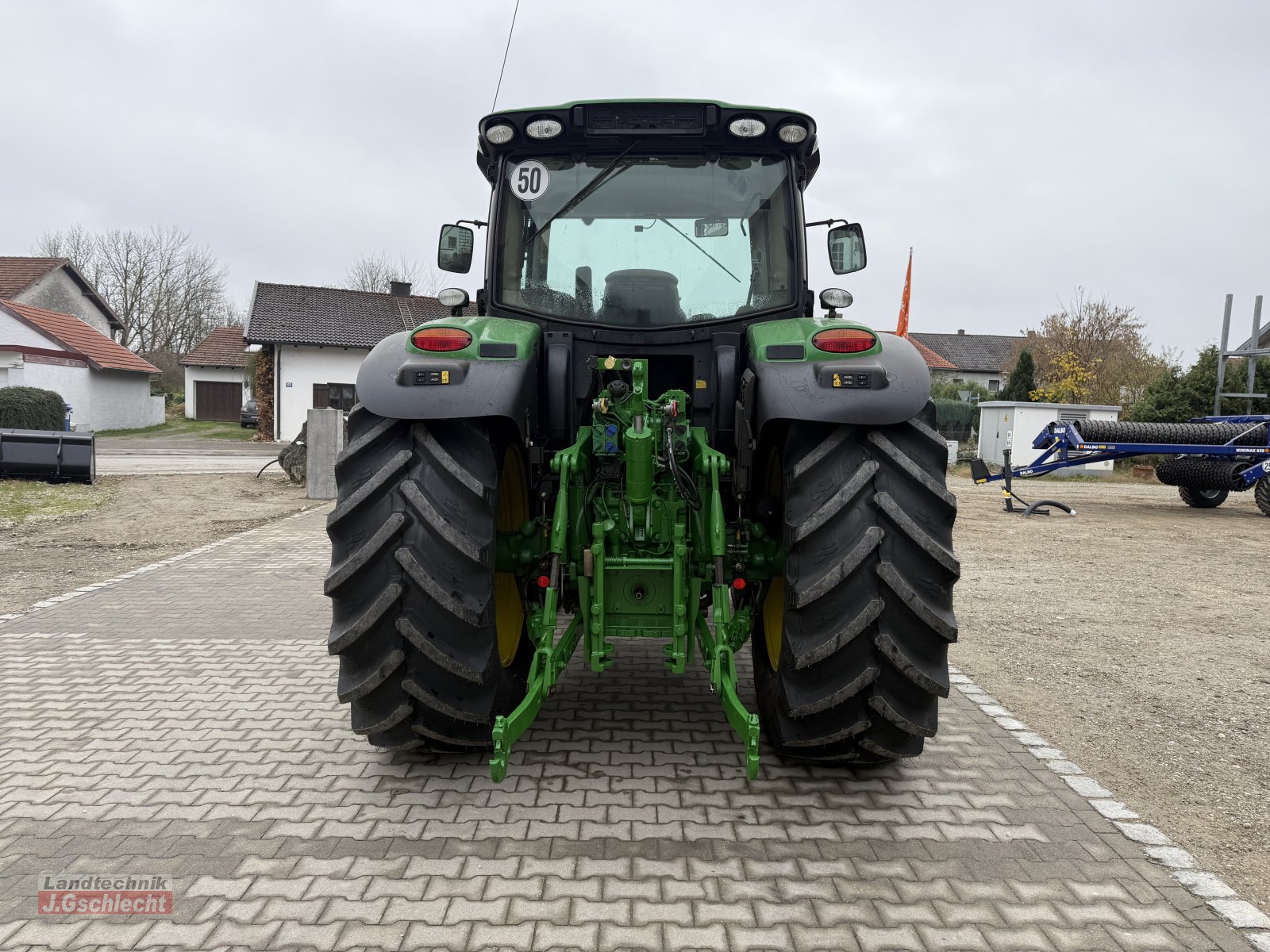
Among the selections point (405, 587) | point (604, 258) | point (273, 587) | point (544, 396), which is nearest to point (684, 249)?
point (604, 258)

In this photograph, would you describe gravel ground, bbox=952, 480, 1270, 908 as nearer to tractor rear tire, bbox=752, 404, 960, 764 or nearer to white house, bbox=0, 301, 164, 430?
tractor rear tire, bbox=752, 404, 960, 764

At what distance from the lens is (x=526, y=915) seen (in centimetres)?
238

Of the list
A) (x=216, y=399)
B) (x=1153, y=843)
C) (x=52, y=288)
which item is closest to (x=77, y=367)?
(x=52, y=288)

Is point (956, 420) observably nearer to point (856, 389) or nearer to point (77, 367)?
point (856, 389)

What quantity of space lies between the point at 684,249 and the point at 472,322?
1.06 meters

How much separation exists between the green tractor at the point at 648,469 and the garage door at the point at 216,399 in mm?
41722

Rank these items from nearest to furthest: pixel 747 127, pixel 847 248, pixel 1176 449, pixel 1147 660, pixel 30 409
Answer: pixel 747 127
pixel 847 248
pixel 1147 660
pixel 1176 449
pixel 30 409

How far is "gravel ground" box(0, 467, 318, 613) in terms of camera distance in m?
7.41

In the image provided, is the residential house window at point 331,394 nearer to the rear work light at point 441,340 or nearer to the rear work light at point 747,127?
Result: the rear work light at point 747,127

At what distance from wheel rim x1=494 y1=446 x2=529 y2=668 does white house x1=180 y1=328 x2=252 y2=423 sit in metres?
40.7

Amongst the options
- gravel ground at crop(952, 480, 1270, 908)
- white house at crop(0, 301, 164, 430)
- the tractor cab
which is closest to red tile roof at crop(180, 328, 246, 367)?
white house at crop(0, 301, 164, 430)

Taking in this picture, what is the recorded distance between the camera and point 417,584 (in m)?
2.88

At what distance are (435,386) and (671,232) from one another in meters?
1.42

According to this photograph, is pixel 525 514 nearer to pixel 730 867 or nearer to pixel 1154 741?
pixel 730 867
